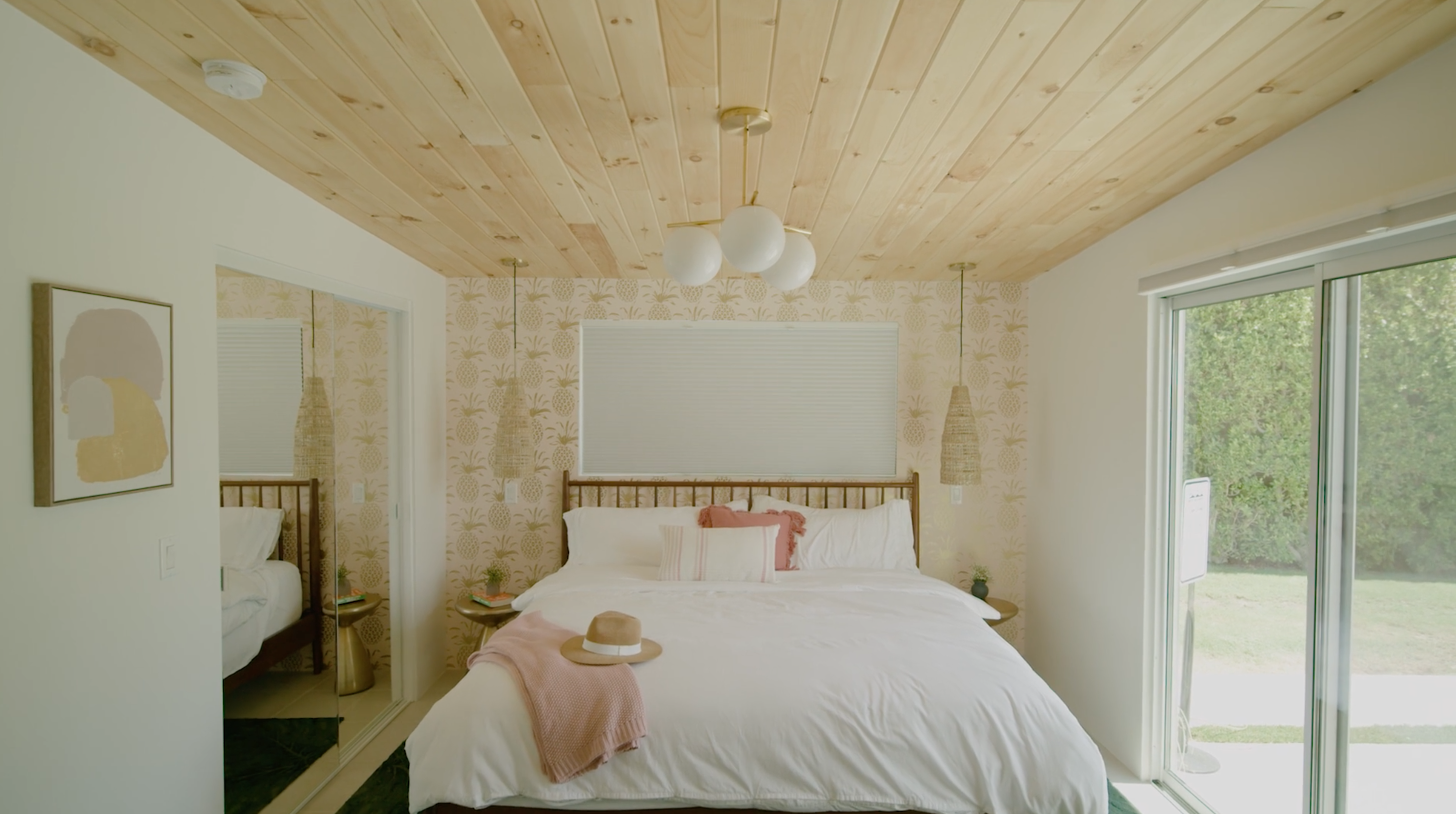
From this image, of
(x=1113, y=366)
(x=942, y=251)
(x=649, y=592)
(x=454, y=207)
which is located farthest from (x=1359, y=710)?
(x=454, y=207)

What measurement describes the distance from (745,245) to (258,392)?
69.7 inches

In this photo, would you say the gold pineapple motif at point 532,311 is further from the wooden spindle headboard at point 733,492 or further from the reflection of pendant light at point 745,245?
the reflection of pendant light at point 745,245

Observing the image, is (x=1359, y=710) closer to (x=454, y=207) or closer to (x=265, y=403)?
(x=454, y=207)

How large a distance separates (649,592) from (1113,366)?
238 cm

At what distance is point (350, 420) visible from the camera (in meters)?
3.01

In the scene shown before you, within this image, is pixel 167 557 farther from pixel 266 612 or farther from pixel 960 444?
pixel 960 444

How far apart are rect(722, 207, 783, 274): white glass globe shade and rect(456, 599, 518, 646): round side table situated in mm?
2424

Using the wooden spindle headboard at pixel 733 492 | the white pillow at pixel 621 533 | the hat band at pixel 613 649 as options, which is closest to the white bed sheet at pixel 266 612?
the hat band at pixel 613 649

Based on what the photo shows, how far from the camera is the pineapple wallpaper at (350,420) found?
7.93 feet

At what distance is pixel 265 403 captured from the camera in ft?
7.59

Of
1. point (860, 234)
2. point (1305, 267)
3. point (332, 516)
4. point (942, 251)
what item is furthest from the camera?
point (942, 251)

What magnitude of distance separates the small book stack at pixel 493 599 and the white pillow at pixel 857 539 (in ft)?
4.82

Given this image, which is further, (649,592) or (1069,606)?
(1069,606)

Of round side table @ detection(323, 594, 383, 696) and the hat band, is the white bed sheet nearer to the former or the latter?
round side table @ detection(323, 594, 383, 696)
